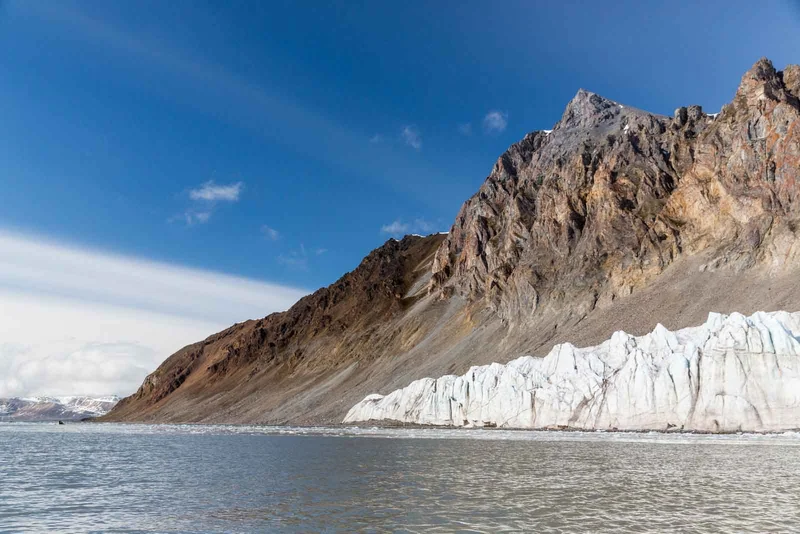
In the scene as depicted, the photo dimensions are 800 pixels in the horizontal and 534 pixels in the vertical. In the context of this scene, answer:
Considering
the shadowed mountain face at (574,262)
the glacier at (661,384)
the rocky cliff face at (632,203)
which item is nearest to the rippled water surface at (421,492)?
the glacier at (661,384)

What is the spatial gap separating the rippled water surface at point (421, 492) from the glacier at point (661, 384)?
1417 centimetres

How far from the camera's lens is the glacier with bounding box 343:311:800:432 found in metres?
44.3

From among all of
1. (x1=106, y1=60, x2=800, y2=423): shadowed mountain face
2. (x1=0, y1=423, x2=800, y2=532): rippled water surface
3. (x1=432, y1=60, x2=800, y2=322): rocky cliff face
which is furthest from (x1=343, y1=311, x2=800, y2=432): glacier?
(x1=432, y1=60, x2=800, y2=322): rocky cliff face

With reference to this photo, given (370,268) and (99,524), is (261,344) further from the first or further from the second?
(99,524)

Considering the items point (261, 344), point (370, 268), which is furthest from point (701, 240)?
point (261, 344)

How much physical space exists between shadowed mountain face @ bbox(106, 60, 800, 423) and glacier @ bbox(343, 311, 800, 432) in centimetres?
1446

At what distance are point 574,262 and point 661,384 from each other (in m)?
48.9

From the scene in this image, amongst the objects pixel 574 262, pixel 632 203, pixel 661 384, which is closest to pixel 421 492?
pixel 661 384

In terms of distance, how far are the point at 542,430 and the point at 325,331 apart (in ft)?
320

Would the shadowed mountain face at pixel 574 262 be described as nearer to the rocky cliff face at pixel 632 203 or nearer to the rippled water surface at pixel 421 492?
the rocky cliff face at pixel 632 203

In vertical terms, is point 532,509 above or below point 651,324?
below

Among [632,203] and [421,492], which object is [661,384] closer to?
[421,492]

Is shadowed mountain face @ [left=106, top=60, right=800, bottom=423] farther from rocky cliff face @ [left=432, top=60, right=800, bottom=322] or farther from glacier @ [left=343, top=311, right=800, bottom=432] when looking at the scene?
glacier @ [left=343, top=311, right=800, bottom=432]

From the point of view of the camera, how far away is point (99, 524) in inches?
529
